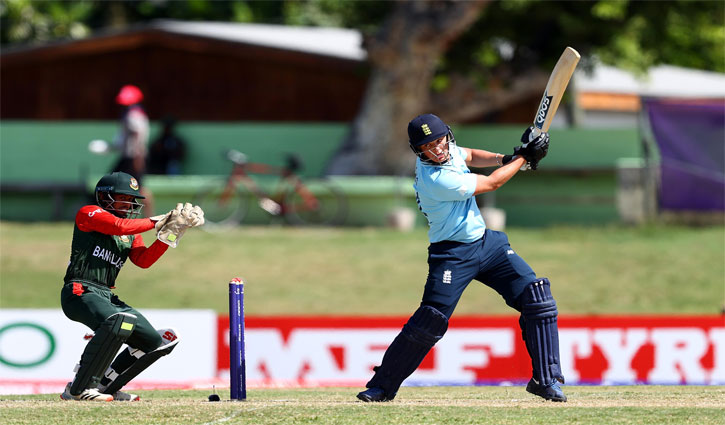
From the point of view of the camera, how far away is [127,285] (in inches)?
617

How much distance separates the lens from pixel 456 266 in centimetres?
724

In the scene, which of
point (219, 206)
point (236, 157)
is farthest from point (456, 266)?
point (236, 157)

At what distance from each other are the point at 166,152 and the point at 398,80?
4.32m

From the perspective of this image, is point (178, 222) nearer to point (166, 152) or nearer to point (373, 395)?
point (373, 395)

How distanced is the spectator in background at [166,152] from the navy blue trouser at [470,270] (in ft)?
44.7

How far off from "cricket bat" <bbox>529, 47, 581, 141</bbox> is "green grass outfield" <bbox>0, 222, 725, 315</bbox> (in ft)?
24.3

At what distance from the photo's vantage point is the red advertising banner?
10758 mm

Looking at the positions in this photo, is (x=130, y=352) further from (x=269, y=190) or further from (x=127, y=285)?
(x=269, y=190)

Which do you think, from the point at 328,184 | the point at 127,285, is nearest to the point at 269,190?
the point at 328,184

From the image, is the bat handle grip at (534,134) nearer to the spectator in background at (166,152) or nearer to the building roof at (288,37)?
the building roof at (288,37)

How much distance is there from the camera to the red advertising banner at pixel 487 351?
1076 centimetres

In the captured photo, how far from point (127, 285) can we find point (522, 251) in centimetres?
566

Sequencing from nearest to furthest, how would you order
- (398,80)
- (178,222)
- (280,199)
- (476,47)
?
1. (178,222)
2. (280,199)
3. (398,80)
4. (476,47)

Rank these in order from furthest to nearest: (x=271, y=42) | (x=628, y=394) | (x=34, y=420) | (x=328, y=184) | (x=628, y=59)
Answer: (x=271, y=42) < (x=628, y=59) < (x=328, y=184) < (x=628, y=394) < (x=34, y=420)
